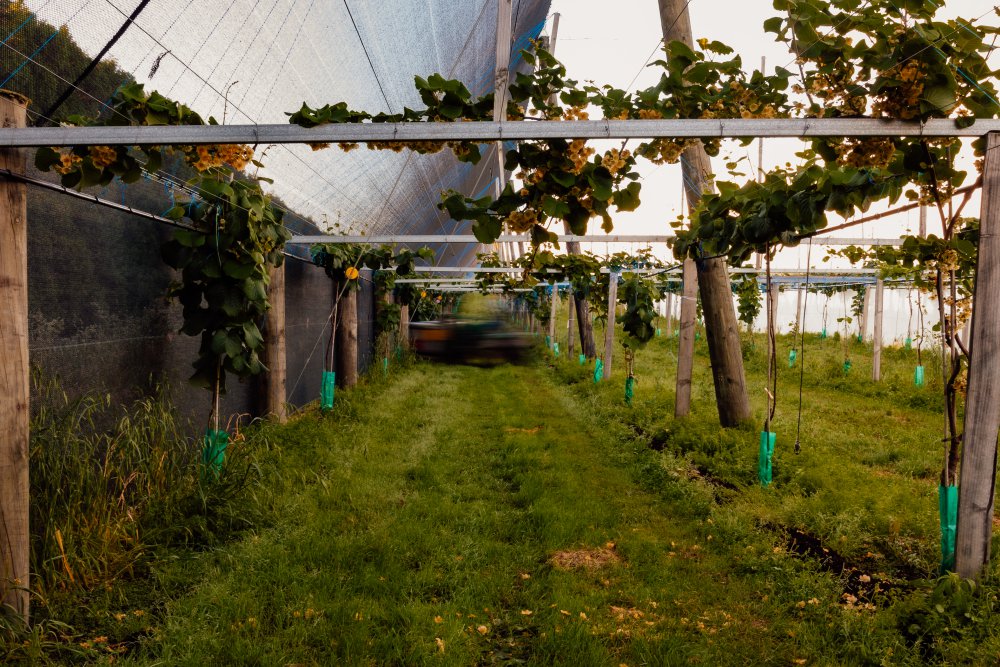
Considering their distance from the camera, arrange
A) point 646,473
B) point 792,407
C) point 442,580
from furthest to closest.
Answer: point 792,407, point 646,473, point 442,580

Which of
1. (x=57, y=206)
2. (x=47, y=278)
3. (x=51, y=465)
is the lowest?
(x=51, y=465)

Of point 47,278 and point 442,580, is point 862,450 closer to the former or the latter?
point 442,580

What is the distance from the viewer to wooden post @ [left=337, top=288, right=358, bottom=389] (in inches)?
352

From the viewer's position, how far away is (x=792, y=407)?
812 centimetres

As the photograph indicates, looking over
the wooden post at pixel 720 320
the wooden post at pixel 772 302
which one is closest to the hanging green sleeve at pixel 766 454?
the wooden post at pixel 772 302

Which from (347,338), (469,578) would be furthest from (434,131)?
(347,338)

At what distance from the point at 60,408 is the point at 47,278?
0.65 metres

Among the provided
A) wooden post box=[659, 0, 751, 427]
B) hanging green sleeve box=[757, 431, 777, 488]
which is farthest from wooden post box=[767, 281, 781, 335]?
hanging green sleeve box=[757, 431, 777, 488]

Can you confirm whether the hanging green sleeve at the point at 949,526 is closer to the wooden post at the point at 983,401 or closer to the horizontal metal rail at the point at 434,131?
the wooden post at the point at 983,401

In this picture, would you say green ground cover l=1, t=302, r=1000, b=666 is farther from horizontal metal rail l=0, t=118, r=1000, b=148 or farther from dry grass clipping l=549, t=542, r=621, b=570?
horizontal metal rail l=0, t=118, r=1000, b=148

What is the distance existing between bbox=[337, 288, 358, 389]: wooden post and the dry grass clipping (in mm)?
6069

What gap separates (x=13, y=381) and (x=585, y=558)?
9.67 ft

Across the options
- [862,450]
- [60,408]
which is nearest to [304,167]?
[60,408]

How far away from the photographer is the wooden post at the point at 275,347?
5.89 meters
